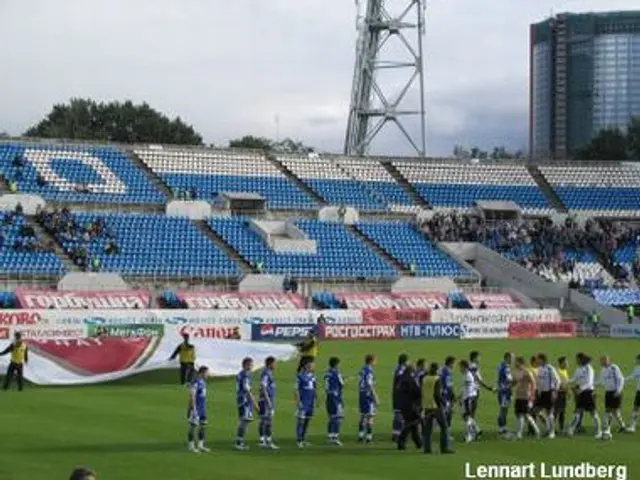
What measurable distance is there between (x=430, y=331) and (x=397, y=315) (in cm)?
202

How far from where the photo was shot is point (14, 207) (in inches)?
2564

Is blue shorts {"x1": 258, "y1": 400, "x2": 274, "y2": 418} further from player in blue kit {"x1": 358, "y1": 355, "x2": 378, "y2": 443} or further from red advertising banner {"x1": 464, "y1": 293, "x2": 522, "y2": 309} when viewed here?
red advertising banner {"x1": 464, "y1": 293, "x2": 522, "y2": 309}

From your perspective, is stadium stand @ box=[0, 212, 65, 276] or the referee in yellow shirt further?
stadium stand @ box=[0, 212, 65, 276]

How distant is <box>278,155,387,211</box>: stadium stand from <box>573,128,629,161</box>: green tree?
51.9 metres

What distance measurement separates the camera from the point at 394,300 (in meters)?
64.9

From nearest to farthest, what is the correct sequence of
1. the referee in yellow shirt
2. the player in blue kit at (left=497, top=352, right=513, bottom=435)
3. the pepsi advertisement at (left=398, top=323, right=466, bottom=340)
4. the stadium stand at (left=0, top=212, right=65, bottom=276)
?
1. the player in blue kit at (left=497, top=352, right=513, bottom=435)
2. the referee in yellow shirt
3. the pepsi advertisement at (left=398, top=323, right=466, bottom=340)
4. the stadium stand at (left=0, top=212, right=65, bottom=276)

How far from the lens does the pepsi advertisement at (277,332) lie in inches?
2090

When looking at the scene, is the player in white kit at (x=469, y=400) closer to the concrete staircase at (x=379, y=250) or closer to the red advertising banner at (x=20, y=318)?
the red advertising banner at (x=20, y=318)

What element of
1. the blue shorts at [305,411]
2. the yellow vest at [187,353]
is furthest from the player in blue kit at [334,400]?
the yellow vest at [187,353]

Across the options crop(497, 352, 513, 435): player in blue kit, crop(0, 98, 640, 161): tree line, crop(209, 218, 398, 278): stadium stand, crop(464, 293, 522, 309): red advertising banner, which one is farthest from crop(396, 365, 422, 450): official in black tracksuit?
crop(0, 98, 640, 161): tree line

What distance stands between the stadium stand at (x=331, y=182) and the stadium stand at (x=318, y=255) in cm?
569

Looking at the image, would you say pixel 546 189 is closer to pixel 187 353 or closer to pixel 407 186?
pixel 407 186

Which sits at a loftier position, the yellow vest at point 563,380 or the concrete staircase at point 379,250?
the concrete staircase at point 379,250

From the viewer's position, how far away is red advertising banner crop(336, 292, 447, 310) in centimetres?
6356
